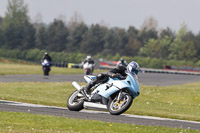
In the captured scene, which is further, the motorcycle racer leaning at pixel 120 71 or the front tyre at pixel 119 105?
the motorcycle racer leaning at pixel 120 71

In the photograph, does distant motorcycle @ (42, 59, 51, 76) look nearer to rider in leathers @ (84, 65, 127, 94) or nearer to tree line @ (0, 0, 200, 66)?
rider in leathers @ (84, 65, 127, 94)

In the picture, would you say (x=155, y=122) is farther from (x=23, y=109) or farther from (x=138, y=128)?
(x=23, y=109)

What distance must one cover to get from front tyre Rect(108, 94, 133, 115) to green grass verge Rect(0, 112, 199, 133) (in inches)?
14.6

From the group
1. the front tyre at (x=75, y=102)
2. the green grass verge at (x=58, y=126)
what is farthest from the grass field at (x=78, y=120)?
the front tyre at (x=75, y=102)

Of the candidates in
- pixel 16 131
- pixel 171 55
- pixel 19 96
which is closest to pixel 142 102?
pixel 19 96

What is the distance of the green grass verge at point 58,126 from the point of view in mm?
11334

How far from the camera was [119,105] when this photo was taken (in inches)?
526

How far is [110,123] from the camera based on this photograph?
13.3 meters

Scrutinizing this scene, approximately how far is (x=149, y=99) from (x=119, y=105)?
1089 cm

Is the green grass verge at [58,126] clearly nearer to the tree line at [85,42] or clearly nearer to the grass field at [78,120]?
the grass field at [78,120]

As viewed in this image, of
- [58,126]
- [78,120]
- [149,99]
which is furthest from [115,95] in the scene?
[149,99]

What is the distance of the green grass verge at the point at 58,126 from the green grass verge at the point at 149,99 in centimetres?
482

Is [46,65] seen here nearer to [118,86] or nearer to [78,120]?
[78,120]

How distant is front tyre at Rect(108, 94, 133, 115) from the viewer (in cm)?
1309
